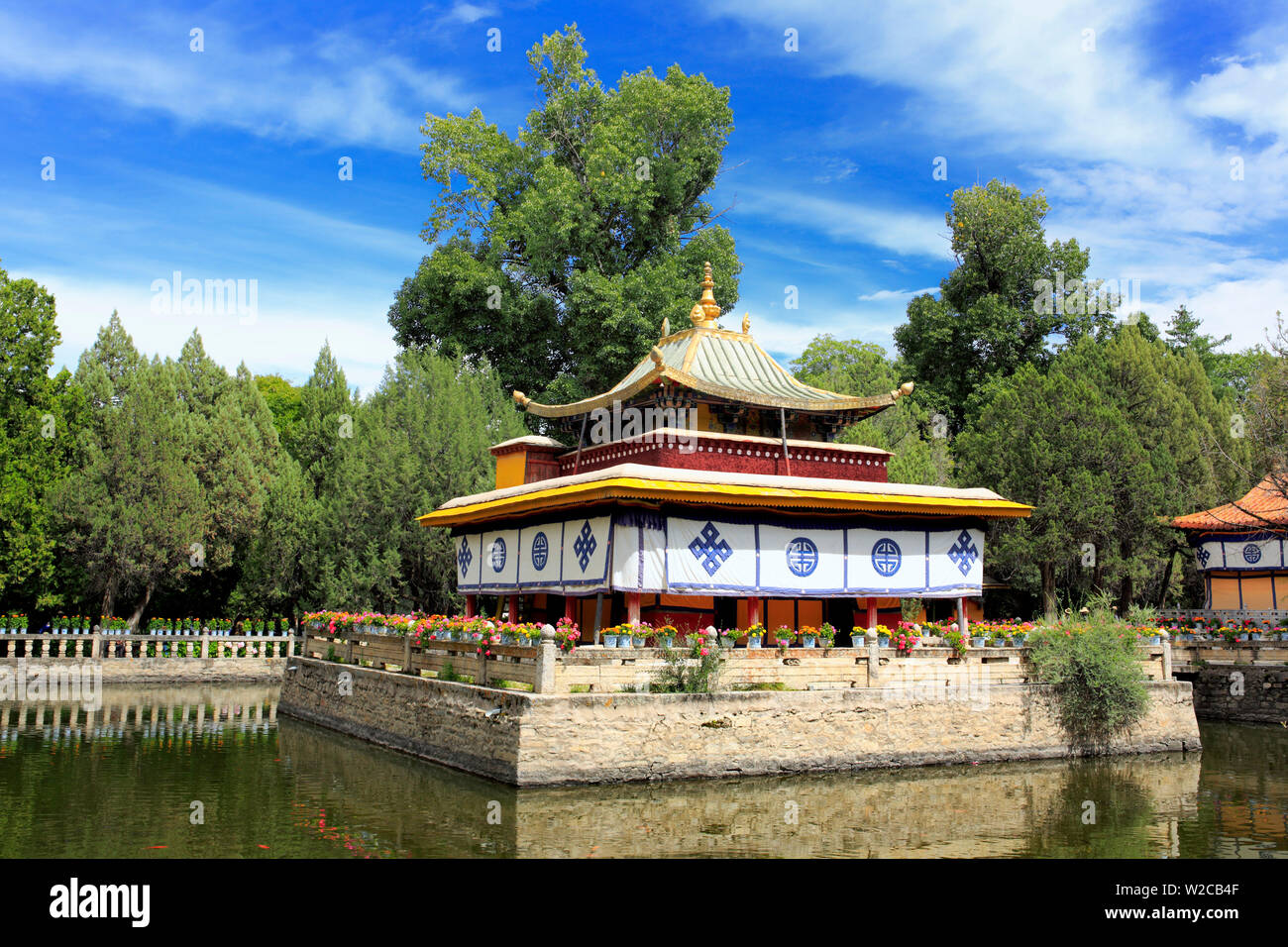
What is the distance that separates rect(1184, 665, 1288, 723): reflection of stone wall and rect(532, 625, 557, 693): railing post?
2171cm

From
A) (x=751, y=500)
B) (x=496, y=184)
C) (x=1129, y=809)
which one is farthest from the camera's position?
(x=496, y=184)

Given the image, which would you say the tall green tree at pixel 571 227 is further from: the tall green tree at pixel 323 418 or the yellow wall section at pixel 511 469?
the yellow wall section at pixel 511 469

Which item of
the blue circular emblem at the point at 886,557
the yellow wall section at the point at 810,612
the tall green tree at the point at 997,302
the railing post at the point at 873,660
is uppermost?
the tall green tree at the point at 997,302

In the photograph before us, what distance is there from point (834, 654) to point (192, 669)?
82.5ft

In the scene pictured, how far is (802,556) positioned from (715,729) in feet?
19.3

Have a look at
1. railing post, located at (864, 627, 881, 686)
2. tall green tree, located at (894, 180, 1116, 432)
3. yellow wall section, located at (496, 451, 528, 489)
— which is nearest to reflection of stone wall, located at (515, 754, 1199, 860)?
railing post, located at (864, 627, 881, 686)

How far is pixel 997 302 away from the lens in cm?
5066

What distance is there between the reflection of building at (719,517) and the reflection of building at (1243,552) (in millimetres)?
15192

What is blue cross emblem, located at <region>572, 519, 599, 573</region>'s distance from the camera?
70.8 ft

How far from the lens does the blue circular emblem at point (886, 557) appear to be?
76.6 feet

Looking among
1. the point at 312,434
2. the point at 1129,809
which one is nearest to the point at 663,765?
the point at 1129,809

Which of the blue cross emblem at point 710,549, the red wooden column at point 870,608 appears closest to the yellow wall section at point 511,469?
the blue cross emblem at point 710,549
